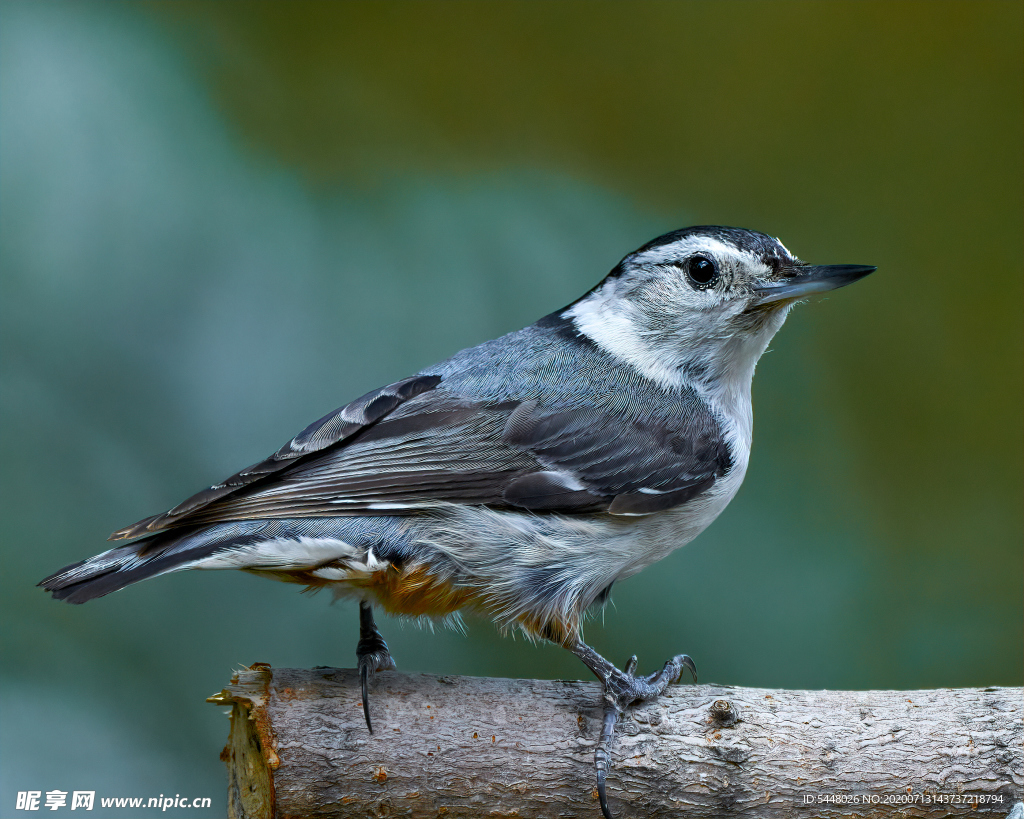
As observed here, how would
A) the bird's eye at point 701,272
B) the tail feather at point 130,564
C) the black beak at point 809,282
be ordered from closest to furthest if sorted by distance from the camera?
the tail feather at point 130,564 → the black beak at point 809,282 → the bird's eye at point 701,272

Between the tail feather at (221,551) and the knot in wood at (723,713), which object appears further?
the knot in wood at (723,713)

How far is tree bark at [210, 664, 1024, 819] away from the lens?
5.87 feet

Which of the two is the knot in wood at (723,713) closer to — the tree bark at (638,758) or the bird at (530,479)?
the tree bark at (638,758)

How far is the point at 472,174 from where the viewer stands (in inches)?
118

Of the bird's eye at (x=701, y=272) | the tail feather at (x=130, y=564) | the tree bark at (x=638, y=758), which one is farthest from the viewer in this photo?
the bird's eye at (x=701, y=272)

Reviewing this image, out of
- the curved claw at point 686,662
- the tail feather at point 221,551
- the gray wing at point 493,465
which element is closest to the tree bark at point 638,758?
the curved claw at point 686,662

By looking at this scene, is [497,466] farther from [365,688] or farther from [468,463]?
[365,688]

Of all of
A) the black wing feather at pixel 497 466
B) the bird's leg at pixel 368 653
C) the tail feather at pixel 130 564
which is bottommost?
the bird's leg at pixel 368 653

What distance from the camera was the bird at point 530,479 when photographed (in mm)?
1813

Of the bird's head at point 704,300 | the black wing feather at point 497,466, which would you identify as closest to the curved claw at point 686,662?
the black wing feather at point 497,466

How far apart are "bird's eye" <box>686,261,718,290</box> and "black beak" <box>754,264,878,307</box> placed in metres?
0.11

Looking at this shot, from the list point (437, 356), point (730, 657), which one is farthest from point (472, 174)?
point (730, 657)

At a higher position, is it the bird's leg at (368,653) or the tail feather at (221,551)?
the tail feather at (221,551)

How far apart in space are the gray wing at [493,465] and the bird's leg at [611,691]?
35cm
